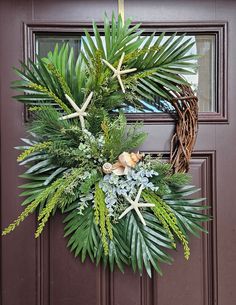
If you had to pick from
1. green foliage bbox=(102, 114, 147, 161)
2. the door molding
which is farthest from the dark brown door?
green foliage bbox=(102, 114, 147, 161)

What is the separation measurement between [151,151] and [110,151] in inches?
7.6

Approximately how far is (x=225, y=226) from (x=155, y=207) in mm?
279

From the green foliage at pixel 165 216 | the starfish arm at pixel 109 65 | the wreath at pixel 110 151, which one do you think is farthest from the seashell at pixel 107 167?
the starfish arm at pixel 109 65

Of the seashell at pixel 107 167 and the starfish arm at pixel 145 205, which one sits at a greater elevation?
the seashell at pixel 107 167

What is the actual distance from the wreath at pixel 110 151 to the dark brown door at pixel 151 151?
0.32 feet

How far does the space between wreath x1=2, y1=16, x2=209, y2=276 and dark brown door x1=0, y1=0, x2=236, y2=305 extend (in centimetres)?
10

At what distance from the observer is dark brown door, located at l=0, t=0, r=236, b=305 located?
3.15 feet

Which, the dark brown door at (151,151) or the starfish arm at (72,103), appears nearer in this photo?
the starfish arm at (72,103)

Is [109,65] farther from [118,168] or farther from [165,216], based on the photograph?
[165,216]

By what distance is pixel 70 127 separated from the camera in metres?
0.81

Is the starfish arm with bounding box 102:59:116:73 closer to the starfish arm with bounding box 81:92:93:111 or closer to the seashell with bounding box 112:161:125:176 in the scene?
the starfish arm with bounding box 81:92:93:111

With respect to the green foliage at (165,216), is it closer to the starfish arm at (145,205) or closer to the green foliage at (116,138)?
the starfish arm at (145,205)

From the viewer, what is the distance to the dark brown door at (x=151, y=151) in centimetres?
96

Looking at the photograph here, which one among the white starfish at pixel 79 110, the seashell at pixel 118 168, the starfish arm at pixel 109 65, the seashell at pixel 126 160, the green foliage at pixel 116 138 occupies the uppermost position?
the starfish arm at pixel 109 65
